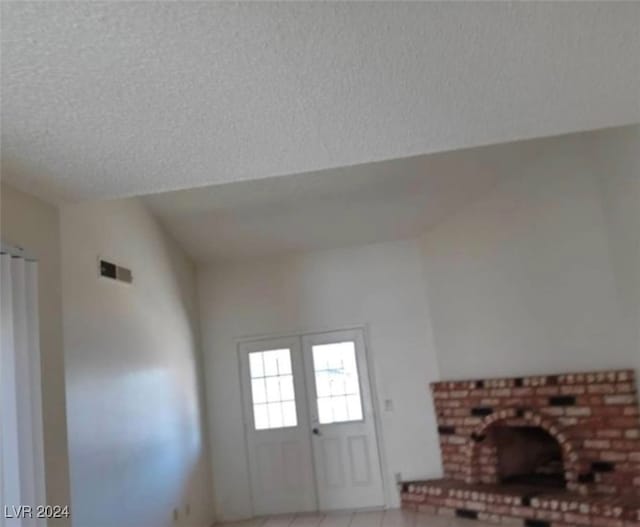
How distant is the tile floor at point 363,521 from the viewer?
5475 millimetres

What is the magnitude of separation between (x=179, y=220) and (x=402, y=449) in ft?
10.7

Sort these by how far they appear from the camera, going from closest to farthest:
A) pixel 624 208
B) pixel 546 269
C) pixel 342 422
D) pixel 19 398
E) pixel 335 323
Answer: pixel 19 398
pixel 624 208
pixel 546 269
pixel 342 422
pixel 335 323

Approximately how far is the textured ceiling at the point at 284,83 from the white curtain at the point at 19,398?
0.49 m

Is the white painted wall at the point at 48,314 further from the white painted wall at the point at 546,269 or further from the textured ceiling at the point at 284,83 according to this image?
the white painted wall at the point at 546,269

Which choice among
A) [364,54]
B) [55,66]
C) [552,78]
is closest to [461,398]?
[552,78]

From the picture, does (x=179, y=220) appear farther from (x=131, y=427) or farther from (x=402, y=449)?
(x=402, y=449)

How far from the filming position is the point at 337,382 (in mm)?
6473

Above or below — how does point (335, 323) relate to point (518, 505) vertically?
above

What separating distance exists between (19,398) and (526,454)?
4.97 metres

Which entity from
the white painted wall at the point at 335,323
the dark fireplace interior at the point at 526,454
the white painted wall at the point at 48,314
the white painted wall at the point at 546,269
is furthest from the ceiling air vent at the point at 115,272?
the dark fireplace interior at the point at 526,454

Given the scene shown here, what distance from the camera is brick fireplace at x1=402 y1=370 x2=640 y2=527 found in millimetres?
4805

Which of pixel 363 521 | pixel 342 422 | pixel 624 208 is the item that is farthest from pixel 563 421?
pixel 342 422

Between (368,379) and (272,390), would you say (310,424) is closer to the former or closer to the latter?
(272,390)

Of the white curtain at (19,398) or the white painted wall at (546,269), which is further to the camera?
the white painted wall at (546,269)
